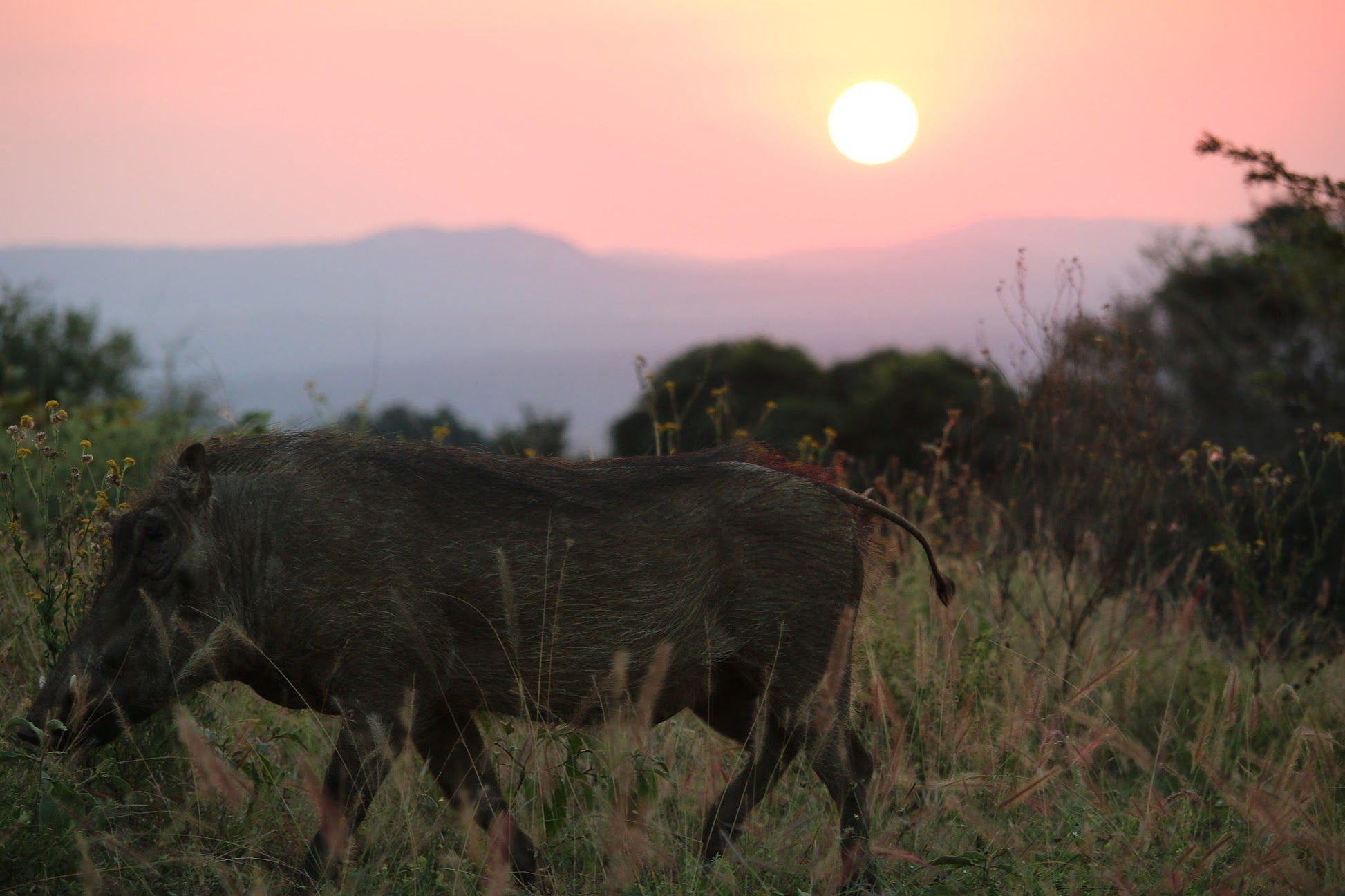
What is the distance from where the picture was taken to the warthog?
3248 mm

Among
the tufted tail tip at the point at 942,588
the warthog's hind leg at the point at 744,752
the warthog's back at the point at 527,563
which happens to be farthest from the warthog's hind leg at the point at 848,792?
the tufted tail tip at the point at 942,588

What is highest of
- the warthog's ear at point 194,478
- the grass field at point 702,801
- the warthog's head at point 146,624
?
the warthog's ear at point 194,478

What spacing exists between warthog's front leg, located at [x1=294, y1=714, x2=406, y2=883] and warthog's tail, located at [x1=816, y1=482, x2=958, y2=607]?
136 centimetres

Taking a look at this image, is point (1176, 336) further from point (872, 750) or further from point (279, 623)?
point (279, 623)

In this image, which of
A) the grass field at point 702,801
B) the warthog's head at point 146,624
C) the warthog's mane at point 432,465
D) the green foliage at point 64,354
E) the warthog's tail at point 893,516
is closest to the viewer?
the grass field at point 702,801

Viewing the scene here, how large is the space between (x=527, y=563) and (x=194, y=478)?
89 centimetres

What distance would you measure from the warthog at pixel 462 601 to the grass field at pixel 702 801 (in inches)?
5.2

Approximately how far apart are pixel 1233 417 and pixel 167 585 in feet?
47.4

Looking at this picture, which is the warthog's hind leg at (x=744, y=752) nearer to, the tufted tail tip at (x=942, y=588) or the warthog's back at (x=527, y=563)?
the warthog's back at (x=527, y=563)

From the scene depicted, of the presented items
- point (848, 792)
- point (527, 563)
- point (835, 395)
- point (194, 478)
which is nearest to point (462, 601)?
point (527, 563)

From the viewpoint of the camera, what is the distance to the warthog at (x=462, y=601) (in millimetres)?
3248

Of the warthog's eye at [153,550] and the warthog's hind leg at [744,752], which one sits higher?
the warthog's eye at [153,550]

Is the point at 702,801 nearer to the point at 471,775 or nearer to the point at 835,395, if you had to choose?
the point at 471,775

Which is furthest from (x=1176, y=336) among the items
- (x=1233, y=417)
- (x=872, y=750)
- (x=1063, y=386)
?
(x=872, y=750)
